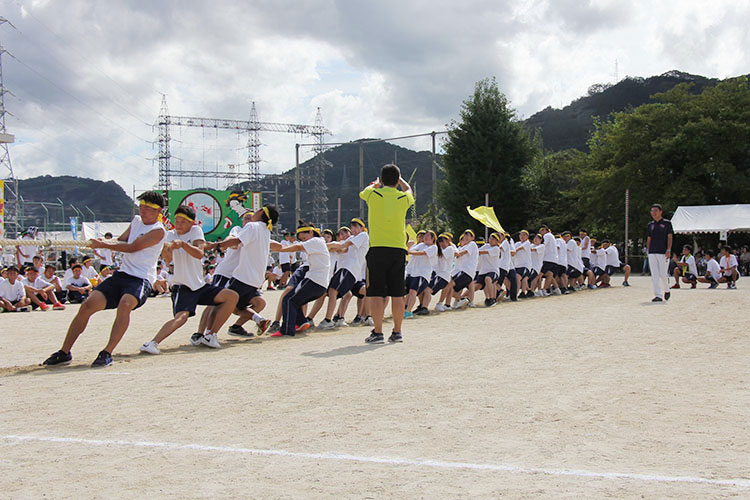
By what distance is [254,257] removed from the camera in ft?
29.1

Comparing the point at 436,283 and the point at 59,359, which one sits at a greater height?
the point at 436,283

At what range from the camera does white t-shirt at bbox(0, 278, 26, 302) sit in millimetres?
16094

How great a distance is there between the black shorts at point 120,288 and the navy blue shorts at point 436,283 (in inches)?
280

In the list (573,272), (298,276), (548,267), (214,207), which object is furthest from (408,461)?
(214,207)

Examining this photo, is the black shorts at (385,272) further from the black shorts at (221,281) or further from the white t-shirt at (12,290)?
the white t-shirt at (12,290)

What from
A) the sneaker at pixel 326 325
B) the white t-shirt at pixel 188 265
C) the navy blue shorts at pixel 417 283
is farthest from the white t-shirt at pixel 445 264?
the white t-shirt at pixel 188 265

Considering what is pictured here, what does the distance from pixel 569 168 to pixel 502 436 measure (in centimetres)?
4355

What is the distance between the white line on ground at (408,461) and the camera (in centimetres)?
325

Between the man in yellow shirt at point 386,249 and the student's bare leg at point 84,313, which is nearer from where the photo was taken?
the student's bare leg at point 84,313

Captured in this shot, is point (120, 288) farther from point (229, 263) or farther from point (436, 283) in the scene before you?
point (436, 283)

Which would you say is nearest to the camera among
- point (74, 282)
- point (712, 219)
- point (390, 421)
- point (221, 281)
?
point (390, 421)

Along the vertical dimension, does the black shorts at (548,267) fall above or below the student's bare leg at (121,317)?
above

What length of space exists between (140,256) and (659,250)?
36.7 ft

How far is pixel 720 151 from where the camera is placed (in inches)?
1453
